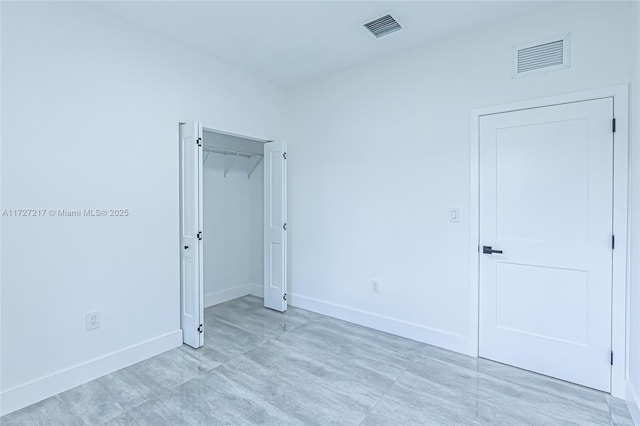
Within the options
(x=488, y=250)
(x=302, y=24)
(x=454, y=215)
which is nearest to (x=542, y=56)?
(x=454, y=215)

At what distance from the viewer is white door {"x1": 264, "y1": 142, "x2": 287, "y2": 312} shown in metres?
3.94

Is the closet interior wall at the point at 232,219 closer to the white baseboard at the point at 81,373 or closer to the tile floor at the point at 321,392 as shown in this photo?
the white baseboard at the point at 81,373

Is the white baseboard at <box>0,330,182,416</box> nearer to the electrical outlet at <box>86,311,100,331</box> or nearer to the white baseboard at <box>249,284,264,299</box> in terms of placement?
the electrical outlet at <box>86,311,100,331</box>

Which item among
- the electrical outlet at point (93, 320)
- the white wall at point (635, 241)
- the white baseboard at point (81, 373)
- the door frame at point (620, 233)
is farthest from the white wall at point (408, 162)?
the electrical outlet at point (93, 320)

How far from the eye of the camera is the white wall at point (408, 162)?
97.3 inches

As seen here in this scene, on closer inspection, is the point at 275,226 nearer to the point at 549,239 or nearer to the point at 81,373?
the point at 81,373

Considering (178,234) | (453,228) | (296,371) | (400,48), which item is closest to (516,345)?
(453,228)

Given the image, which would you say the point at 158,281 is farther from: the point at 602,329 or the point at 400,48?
the point at 602,329

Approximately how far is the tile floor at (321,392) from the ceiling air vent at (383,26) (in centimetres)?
290

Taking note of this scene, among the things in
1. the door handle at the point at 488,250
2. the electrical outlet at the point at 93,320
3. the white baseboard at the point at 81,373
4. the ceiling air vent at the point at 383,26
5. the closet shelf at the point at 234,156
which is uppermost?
the ceiling air vent at the point at 383,26

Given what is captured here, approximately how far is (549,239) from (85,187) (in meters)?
3.63

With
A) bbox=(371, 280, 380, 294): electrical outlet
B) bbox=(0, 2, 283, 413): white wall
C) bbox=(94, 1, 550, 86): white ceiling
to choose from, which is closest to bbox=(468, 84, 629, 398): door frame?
bbox=(94, 1, 550, 86): white ceiling

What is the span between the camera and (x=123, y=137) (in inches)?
105

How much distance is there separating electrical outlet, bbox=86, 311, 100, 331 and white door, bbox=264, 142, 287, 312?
1.92m
